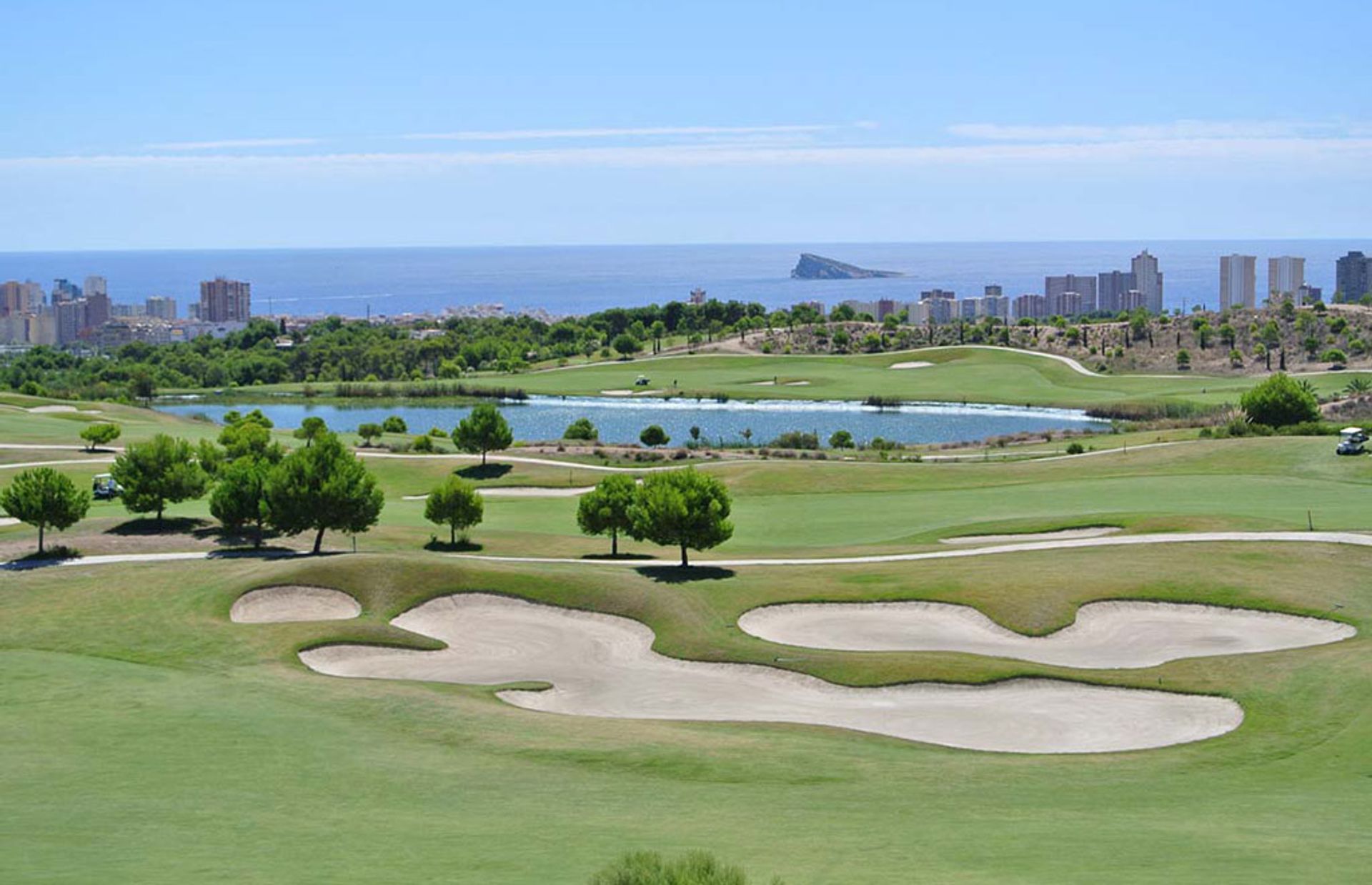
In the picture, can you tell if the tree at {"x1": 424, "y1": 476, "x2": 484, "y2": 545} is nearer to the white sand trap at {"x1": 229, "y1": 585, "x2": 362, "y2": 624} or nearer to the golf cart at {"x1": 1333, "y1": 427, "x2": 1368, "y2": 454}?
the white sand trap at {"x1": 229, "y1": 585, "x2": 362, "y2": 624}

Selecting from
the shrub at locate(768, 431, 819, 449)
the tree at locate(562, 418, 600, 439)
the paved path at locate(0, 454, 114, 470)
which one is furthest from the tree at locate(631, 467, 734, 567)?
the tree at locate(562, 418, 600, 439)

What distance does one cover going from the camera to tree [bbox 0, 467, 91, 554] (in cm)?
4422

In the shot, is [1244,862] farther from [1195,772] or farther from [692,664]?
[692,664]

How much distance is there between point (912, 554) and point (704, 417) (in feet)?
239

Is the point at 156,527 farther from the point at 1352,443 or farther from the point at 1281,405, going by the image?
the point at 1281,405

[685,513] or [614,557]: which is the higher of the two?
[685,513]

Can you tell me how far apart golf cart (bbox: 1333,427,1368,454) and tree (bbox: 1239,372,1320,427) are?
14.1 m

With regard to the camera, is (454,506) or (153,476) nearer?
(454,506)

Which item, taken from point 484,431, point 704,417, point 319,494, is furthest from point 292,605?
point 704,417

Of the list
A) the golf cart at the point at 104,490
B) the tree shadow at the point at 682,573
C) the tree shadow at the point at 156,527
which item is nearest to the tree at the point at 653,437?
the golf cart at the point at 104,490

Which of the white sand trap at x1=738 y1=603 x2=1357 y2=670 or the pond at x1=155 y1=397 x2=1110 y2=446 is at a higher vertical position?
the pond at x1=155 y1=397 x2=1110 y2=446

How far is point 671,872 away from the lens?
47.4 feet

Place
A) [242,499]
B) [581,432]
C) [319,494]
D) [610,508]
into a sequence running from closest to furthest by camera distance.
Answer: [319,494], [610,508], [242,499], [581,432]

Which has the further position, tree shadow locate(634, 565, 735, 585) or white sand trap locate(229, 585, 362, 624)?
tree shadow locate(634, 565, 735, 585)
